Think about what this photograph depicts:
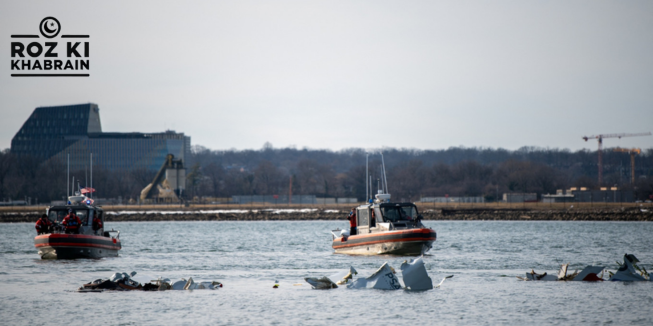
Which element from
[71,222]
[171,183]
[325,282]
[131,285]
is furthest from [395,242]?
Result: [171,183]

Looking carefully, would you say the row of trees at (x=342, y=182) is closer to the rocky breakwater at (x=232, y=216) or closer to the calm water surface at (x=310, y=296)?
the rocky breakwater at (x=232, y=216)

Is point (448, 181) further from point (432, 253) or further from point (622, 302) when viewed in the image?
point (622, 302)

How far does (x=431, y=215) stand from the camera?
106m

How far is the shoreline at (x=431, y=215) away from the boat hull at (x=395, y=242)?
6140cm

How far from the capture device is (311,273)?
109ft

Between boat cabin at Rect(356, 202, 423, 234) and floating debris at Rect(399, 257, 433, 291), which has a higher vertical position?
boat cabin at Rect(356, 202, 423, 234)

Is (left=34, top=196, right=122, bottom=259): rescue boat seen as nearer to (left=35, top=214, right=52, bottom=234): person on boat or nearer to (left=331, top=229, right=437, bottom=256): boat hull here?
(left=35, top=214, right=52, bottom=234): person on boat

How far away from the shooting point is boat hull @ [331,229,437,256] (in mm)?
37906

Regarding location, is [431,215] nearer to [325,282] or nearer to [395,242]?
[395,242]

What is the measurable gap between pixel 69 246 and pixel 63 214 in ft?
10.1

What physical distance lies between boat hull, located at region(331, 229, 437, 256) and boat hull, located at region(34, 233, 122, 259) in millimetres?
13441

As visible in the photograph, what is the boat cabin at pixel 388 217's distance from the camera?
1569 inches

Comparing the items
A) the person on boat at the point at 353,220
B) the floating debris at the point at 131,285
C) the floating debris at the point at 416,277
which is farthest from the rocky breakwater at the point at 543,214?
the floating debris at the point at 131,285

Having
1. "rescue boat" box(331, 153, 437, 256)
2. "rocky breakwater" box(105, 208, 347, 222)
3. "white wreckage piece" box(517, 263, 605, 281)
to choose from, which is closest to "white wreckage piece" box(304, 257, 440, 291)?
"white wreckage piece" box(517, 263, 605, 281)
